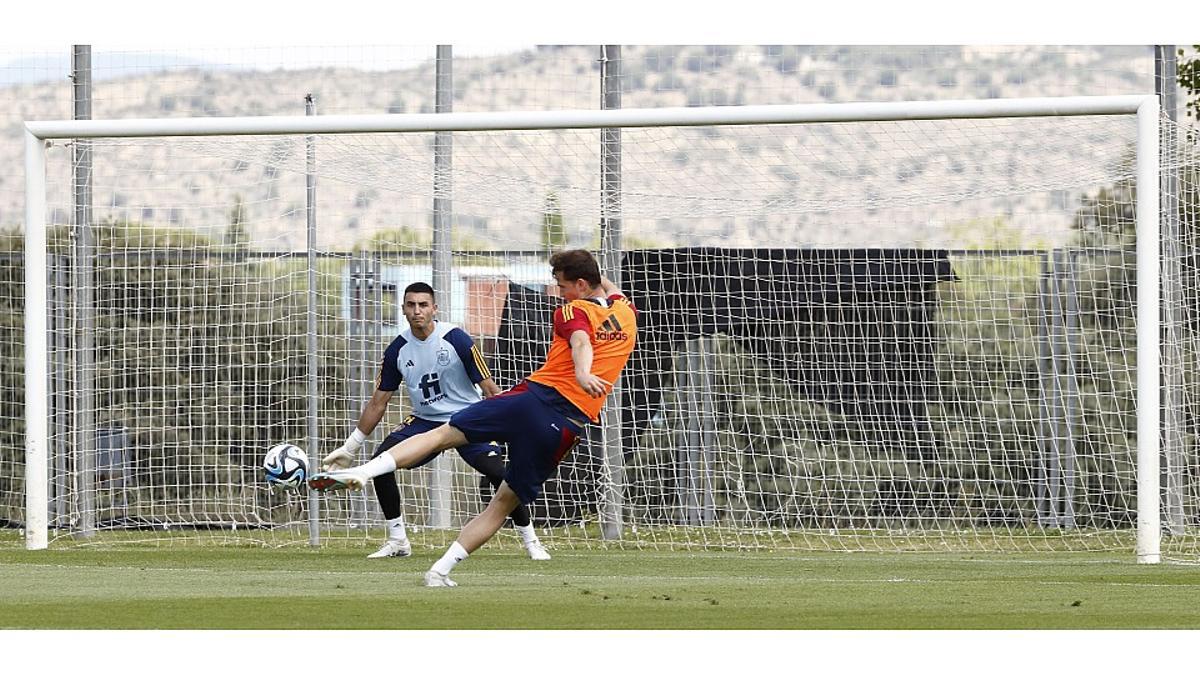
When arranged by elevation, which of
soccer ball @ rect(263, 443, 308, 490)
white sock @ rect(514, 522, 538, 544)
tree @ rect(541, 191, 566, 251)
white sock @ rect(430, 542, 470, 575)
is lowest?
white sock @ rect(514, 522, 538, 544)

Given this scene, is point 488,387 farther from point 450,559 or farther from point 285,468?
point 450,559

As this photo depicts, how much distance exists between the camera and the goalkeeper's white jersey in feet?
33.6

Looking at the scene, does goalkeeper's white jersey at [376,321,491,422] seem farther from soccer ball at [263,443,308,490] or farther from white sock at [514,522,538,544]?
soccer ball at [263,443,308,490]

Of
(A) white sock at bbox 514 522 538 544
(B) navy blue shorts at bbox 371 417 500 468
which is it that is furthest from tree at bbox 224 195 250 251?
(A) white sock at bbox 514 522 538 544

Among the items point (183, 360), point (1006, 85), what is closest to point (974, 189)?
point (1006, 85)

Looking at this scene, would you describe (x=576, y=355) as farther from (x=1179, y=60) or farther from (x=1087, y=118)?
(x=1179, y=60)


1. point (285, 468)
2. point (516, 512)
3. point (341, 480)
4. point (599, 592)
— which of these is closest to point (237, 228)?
point (516, 512)

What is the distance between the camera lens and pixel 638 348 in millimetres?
12555

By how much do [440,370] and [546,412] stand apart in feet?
7.61

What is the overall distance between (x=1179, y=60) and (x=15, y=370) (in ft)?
31.3

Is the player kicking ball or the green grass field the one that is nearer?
the green grass field

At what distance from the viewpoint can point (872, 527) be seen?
1262cm

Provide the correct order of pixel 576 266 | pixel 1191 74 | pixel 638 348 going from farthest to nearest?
1. pixel 638 348
2. pixel 1191 74
3. pixel 576 266

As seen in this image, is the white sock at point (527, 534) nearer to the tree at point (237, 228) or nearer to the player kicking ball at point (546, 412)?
the player kicking ball at point (546, 412)
